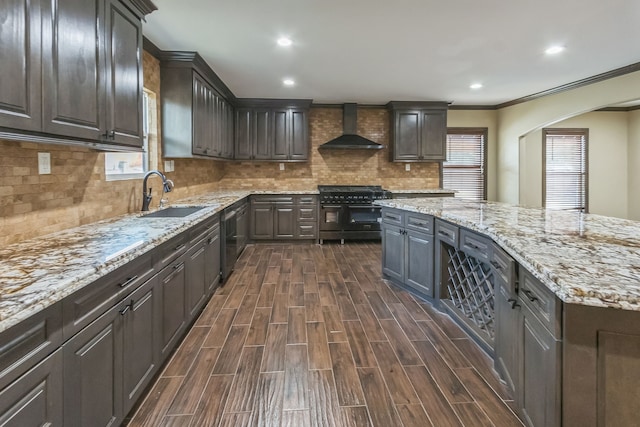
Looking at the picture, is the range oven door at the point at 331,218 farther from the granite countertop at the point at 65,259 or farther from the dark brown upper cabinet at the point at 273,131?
the granite countertop at the point at 65,259

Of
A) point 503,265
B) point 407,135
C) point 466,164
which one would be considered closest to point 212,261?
point 503,265

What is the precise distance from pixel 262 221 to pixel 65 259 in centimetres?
447

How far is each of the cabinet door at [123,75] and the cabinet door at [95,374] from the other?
117cm

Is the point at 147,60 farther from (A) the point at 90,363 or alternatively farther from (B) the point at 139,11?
(A) the point at 90,363

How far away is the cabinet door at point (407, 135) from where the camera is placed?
6211mm

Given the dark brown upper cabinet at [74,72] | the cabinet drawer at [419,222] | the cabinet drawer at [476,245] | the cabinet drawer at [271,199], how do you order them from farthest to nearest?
1. the cabinet drawer at [271,199]
2. the cabinet drawer at [419,222]
3. the cabinet drawer at [476,245]
4. the dark brown upper cabinet at [74,72]

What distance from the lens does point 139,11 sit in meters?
2.36

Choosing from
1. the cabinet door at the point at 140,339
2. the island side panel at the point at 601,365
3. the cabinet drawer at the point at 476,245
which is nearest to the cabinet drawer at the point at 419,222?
the cabinet drawer at the point at 476,245

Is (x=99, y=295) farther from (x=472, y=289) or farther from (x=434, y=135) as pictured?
(x=434, y=135)

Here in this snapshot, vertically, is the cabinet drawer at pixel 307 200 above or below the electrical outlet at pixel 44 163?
below

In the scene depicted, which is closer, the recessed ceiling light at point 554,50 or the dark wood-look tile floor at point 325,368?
the dark wood-look tile floor at point 325,368

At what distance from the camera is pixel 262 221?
19.3 ft

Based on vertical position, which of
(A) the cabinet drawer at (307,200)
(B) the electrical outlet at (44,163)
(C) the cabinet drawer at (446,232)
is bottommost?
(C) the cabinet drawer at (446,232)

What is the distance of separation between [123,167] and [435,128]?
5.19 metres
